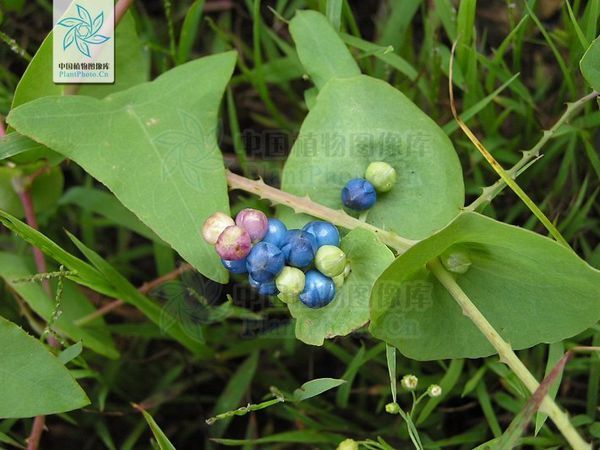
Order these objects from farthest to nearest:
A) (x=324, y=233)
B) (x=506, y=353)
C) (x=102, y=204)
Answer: (x=102, y=204), (x=324, y=233), (x=506, y=353)

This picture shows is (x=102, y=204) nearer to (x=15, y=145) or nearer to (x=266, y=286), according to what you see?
(x=15, y=145)

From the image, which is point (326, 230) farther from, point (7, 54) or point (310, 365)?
point (7, 54)

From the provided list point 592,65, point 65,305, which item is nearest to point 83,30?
point 65,305

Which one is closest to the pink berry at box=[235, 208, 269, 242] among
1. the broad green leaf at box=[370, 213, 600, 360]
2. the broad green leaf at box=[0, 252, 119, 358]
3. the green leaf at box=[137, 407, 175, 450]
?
the broad green leaf at box=[370, 213, 600, 360]

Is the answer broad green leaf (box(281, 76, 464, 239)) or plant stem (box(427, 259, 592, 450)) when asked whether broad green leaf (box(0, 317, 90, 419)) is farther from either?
plant stem (box(427, 259, 592, 450))

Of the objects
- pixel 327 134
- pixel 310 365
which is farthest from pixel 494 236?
pixel 310 365
